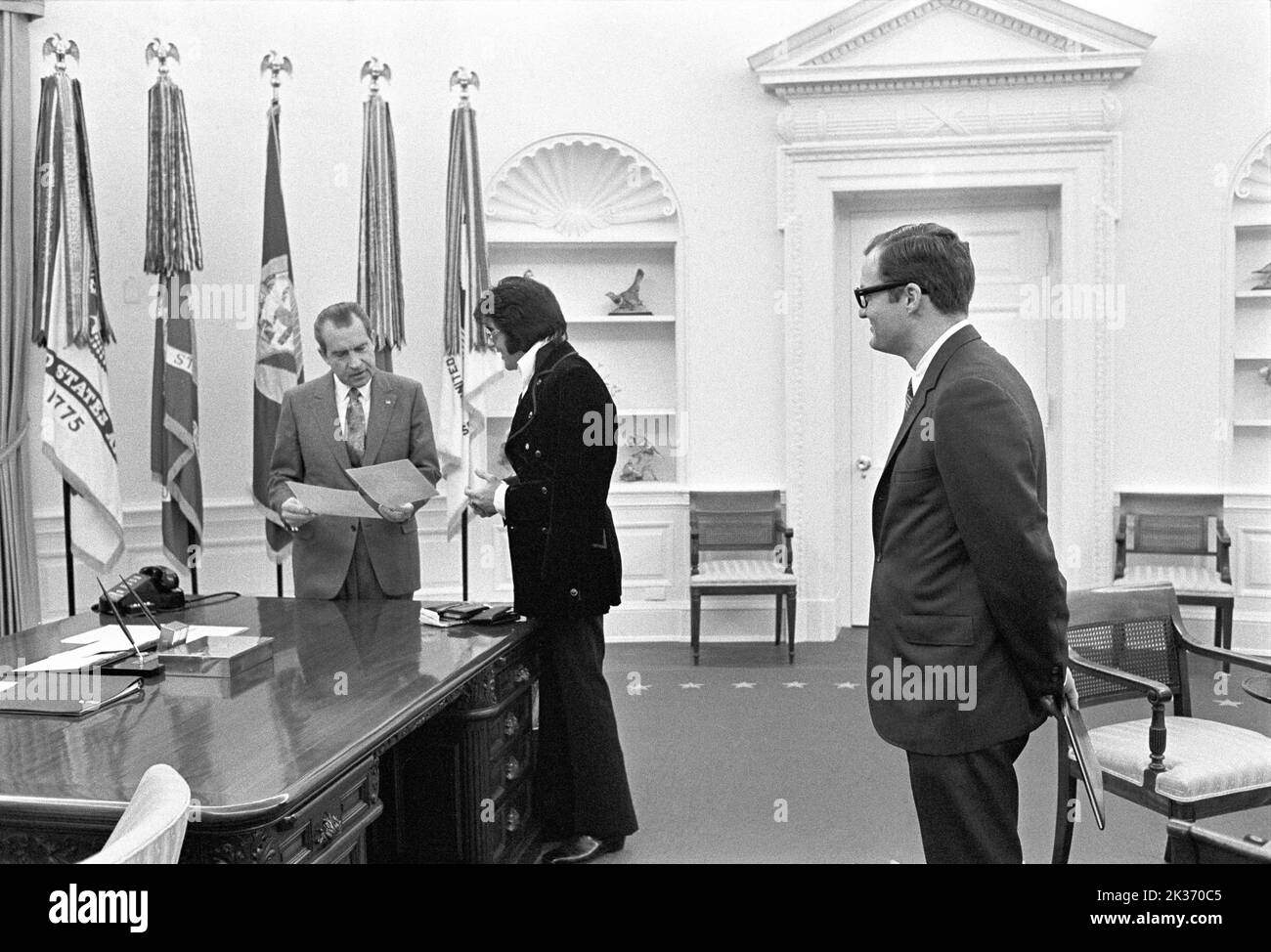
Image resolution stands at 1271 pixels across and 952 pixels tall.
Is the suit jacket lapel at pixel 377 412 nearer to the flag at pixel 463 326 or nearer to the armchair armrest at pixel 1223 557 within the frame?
the flag at pixel 463 326

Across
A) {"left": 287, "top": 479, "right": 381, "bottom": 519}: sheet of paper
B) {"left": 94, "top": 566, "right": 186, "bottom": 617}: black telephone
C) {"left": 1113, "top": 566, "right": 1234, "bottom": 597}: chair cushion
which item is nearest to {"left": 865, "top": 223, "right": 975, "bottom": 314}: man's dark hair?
{"left": 287, "top": 479, "right": 381, "bottom": 519}: sheet of paper

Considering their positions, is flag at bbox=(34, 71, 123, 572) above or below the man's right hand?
above

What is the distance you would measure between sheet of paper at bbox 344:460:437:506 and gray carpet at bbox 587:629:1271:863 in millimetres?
1142

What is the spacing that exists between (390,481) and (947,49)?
4.24 metres

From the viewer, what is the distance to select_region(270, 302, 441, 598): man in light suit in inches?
131

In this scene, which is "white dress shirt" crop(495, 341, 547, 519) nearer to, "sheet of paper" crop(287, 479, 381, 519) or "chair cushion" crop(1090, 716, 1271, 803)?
"sheet of paper" crop(287, 479, 381, 519)

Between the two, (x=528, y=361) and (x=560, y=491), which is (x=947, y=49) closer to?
(x=528, y=361)

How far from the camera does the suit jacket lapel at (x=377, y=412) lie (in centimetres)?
338

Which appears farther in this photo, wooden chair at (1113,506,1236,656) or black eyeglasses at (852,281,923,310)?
wooden chair at (1113,506,1236,656)

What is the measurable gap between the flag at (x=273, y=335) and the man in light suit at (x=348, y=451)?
1.89 metres

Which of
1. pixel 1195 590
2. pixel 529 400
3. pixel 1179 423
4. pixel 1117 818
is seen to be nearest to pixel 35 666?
pixel 529 400

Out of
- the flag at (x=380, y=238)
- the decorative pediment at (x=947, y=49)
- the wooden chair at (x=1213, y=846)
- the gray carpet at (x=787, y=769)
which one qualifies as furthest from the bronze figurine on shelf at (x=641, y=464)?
the wooden chair at (x=1213, y=846)

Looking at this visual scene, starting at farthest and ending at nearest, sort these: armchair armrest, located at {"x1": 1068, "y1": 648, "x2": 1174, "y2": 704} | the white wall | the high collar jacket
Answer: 1. the white wall
2. the high collar jacket
3. armchair armrest, located at {"x1": 1068, "y1": 648, "x2": 1174, "y2": 704}
